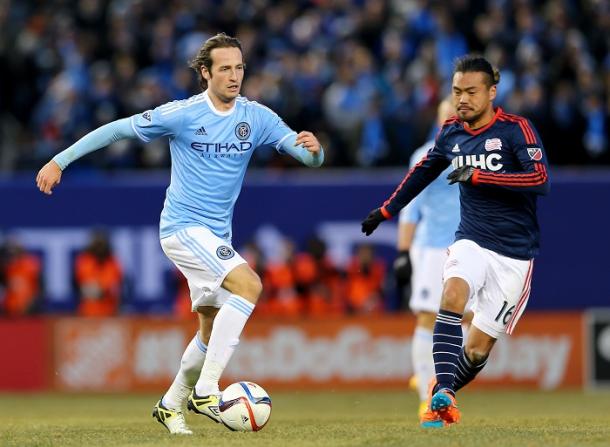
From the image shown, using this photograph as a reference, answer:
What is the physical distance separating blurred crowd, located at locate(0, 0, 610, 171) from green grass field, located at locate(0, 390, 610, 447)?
4.10 metres

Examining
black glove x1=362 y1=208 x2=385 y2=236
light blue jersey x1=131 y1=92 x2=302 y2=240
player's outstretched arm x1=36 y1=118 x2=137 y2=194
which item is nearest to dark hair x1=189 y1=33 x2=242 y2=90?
light blue jersey x1=131 y1=92 x2=302 y2=240

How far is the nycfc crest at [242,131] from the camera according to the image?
30.4ft

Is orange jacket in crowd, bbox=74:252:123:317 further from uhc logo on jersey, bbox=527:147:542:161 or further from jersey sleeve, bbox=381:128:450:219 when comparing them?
uhc logo on jersey, bbox=527:147:542:161

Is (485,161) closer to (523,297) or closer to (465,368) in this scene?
(523,297)

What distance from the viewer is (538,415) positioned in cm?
1218

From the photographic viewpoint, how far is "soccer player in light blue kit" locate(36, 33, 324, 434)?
898cm

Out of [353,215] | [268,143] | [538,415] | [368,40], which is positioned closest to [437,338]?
[268,143]

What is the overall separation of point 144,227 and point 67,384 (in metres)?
2.77

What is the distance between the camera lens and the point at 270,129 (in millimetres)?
9430

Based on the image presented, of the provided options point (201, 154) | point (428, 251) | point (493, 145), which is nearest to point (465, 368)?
point (493, 145)

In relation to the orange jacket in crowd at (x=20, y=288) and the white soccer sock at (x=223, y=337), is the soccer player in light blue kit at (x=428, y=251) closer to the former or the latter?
the white soccer sock at (x=223, y=337)

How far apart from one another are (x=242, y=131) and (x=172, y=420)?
2016 millimetres

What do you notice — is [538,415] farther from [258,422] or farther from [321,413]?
[258,422]

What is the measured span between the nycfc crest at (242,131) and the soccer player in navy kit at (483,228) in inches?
40.2
